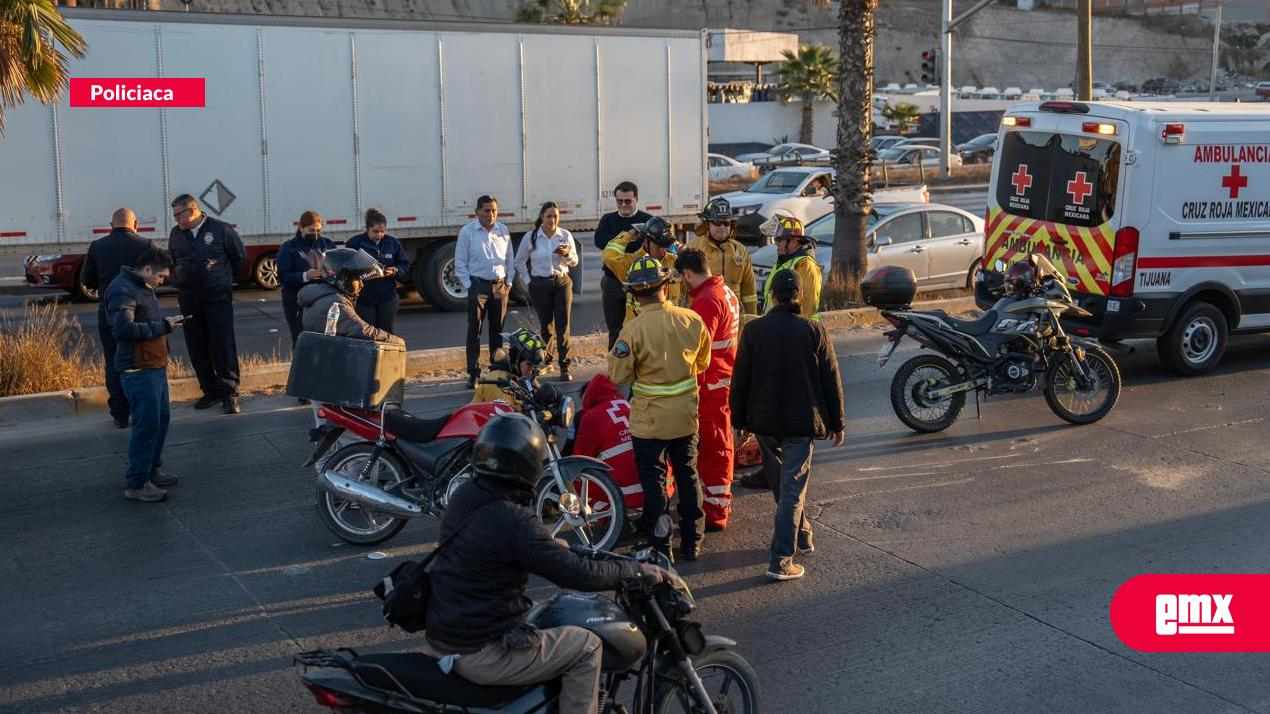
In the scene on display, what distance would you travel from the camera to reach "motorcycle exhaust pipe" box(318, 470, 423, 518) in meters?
7.33

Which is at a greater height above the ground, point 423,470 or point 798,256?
point 798,256

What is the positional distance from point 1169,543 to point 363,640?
4.81 metres

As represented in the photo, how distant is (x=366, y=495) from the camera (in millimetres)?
7340

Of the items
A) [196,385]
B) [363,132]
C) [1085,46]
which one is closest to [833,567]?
[196,385]

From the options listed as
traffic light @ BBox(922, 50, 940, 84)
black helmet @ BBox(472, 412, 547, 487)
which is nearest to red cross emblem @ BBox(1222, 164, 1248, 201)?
black helmet @ BBox(472, 412, 547, 487)

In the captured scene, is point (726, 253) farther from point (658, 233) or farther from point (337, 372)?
point (337, 372)

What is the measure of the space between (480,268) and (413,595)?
811 cm

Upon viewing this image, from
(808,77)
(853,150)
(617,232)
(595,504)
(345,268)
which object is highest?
(808,77)

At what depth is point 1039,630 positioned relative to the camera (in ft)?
21.4

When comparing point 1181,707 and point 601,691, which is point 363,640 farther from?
point 1181,707

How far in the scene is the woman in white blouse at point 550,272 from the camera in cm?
1238

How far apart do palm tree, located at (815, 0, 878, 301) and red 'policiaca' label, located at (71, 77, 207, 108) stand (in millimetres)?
8367

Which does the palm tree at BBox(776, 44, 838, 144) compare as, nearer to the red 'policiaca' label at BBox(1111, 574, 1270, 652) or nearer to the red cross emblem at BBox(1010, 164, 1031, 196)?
the red cross emblem at BBox(1010, 164, 1031, 196)

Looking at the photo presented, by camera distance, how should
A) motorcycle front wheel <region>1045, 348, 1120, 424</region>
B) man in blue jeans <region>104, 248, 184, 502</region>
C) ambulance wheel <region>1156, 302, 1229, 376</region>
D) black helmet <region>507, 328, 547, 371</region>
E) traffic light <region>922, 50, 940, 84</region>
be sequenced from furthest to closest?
1. traffic light <region>922, 50, 940, 84</region>
2. ambulance wheel <region>1156, 302, 1229, 376</region>
3. motorcycle front wheel <region>1045, 348, 1120, 424</region>
4. man in blue jeans <region>104, 248, 184, 502</region>
5. black helmet <region>507, 328, 547, 371</region>
